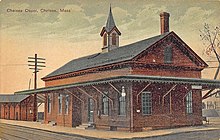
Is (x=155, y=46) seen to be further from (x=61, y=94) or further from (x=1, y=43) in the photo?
(x=1, y=43)

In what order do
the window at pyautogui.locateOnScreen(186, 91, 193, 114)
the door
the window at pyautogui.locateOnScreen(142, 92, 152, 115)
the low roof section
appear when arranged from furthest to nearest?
the window at pyautogui.locateOnScreen(186, 91, 193, 114) < the door < the window at pyautogui.locateOnScreen(142, 92, 152, 115) < the low roof section

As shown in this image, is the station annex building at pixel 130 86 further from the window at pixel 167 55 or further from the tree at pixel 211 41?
the tree at pixel 211 41

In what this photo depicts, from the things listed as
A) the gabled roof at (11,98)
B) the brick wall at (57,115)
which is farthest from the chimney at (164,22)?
the gabled roof at (11,98)

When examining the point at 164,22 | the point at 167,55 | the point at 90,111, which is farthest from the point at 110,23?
the point at 90,111

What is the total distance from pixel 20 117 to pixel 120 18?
1.70 meters

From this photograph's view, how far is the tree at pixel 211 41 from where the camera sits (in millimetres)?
5078

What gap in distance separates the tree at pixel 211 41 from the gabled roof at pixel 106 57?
2.10 ft

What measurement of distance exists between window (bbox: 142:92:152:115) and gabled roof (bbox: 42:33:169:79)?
0.52m

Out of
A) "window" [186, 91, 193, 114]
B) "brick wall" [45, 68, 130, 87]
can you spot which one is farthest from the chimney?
"window" [186, 91, 193, 114]

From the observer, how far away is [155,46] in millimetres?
4832

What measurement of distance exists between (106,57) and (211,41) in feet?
4.67

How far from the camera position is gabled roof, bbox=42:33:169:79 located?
4.69 metres

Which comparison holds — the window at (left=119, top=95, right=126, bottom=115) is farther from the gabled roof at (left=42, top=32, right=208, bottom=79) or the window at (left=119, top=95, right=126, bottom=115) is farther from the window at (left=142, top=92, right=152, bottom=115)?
the gabled roof at (left=42, top=32, right=208, bottom=79)

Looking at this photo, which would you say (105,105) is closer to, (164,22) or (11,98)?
(11,98)
